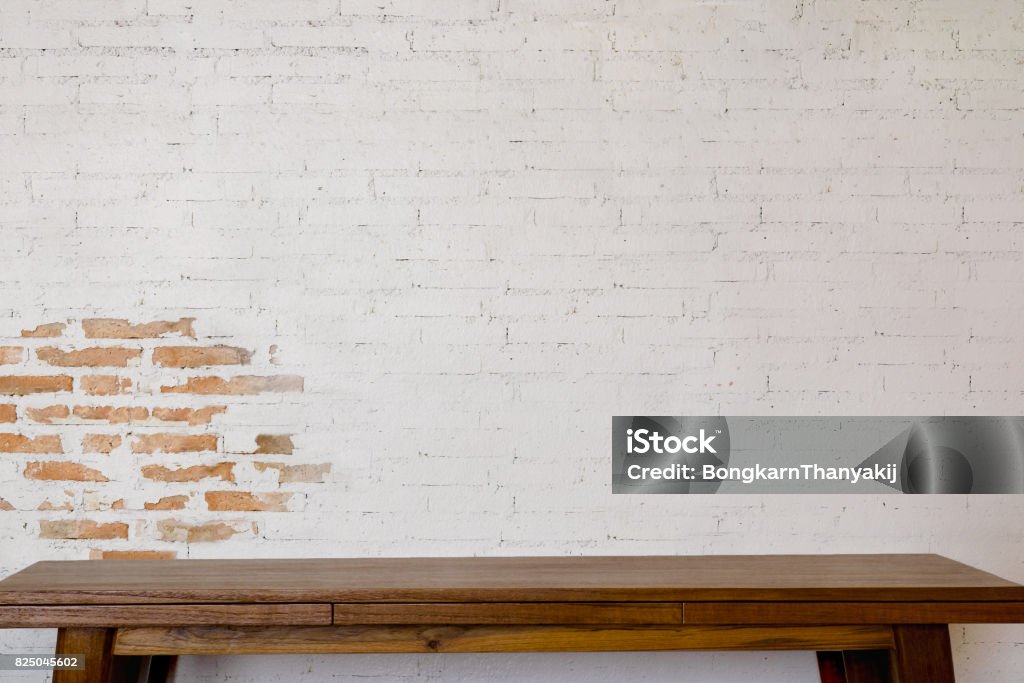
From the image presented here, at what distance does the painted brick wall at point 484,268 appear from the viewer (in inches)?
99.2

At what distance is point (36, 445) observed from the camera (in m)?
2.52

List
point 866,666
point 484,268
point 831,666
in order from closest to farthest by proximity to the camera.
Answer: point 866,666, point 831,666, point 484,268

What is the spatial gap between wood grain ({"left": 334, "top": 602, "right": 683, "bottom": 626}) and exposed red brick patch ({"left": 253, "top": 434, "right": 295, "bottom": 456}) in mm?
677

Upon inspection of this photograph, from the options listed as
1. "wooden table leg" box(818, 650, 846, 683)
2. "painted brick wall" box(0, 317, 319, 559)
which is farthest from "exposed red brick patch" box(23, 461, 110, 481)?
"wooden table leg" box(818, 650, 846, 683)

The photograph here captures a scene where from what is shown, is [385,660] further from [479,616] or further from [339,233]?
[339,233]

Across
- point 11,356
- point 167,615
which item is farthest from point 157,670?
point 11,356

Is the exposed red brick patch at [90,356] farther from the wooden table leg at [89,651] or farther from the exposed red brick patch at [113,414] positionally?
the wooden table leg at [89,651]

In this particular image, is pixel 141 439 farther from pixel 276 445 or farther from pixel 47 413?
pixel 276 445

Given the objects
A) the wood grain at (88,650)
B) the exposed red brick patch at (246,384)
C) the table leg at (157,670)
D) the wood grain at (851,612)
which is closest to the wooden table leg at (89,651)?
the wood grain at (88,650)

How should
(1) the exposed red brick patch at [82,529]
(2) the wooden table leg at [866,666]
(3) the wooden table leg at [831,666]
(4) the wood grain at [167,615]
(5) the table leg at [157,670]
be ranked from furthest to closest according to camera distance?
(1) the exposed red brick patch at [82,529] < (5) the table leg at [157,670] < (3) the wooden table leg at [831,666] < (2) the wooden table leg at [866,666] < (4) the wood grain at [167,615]

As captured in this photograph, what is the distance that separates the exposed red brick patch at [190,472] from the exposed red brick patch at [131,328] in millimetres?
381

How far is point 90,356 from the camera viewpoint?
2.53 m

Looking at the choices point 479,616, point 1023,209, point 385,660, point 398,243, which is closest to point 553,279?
point 398,243

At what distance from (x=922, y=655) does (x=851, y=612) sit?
19 centimetres
